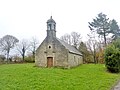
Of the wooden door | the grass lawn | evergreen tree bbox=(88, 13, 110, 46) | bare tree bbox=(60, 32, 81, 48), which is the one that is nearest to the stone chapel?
the wooden door

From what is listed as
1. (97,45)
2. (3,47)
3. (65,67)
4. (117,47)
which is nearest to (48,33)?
(65,67)

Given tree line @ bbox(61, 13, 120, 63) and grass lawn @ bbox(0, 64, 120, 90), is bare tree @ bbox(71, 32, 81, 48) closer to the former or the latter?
tree line @ bbox(61, 13, 120, 63)

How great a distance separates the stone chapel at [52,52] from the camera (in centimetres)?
3731

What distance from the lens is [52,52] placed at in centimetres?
3844

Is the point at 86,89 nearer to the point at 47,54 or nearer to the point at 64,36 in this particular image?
the point at 47,54

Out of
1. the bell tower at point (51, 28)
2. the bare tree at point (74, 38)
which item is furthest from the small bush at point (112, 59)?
the bare tree at point (74, 38)

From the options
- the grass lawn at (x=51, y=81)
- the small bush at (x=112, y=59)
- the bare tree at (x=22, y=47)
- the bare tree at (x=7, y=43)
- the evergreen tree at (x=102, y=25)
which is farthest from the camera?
the bare tree at (x=22, y=47)

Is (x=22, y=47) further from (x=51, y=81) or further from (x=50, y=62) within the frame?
(x=51, y=81)

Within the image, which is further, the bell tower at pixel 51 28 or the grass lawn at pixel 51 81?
the bell tower at pixel 51 28

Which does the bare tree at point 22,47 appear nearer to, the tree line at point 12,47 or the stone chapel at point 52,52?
the tree line at point 12,47

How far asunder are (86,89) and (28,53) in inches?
2608

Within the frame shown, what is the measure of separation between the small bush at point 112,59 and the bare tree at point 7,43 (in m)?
47.3

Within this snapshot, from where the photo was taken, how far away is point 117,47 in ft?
120

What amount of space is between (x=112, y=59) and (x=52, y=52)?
11.1 m
